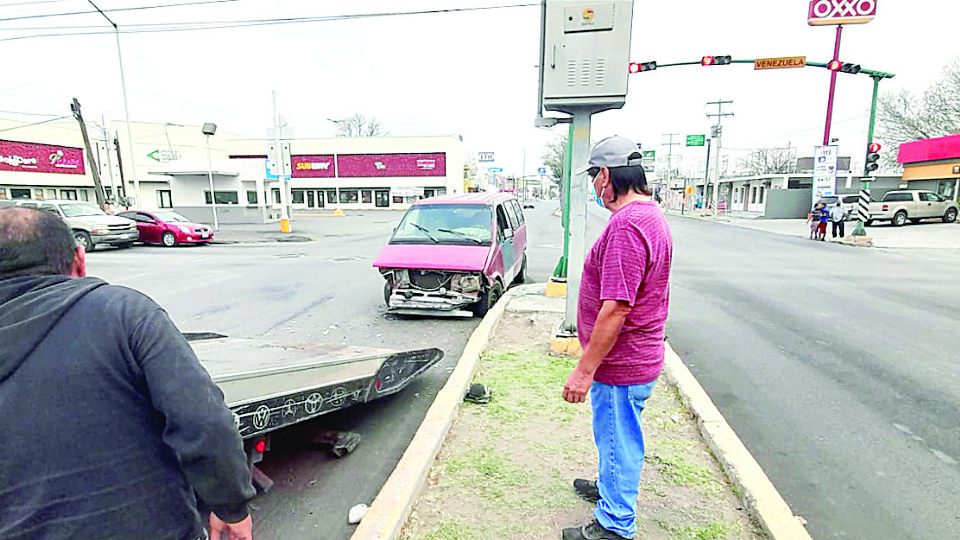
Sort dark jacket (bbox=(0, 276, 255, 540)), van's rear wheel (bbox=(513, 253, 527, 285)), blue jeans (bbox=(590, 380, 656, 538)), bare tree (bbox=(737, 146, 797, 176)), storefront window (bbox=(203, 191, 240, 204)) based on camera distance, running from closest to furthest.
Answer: dark jacket (bbox=(0, 276, 255, 540)) < blue jeans (bbox=(590, 380, 656, 538)) < van's rear wheel (bbox=(513, 253, 527, 285)) < storefront window (bbox=(203, 191, 240, 204)) < bare tree (bbox=(737, 146, 797, 176))

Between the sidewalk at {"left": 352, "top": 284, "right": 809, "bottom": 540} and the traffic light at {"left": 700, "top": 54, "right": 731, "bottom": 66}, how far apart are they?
41.9ft

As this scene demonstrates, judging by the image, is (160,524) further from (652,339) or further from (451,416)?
(451,416)

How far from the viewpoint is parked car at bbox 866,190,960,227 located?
27719mm

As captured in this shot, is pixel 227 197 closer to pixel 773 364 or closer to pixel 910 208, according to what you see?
pixel 773 364

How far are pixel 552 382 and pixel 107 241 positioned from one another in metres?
17.9

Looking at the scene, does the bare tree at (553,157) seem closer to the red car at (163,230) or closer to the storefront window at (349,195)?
the storefront window at (349,195)

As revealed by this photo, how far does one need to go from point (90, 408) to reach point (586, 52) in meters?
4.72

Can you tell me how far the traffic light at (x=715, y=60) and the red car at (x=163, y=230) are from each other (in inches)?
706

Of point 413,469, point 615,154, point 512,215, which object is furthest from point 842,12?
point 413,469

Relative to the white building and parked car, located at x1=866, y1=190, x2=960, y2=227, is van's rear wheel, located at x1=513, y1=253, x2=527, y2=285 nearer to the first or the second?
parked car, located at x1=866, y1=190, x2=960, y2=227

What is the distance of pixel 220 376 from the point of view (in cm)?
272

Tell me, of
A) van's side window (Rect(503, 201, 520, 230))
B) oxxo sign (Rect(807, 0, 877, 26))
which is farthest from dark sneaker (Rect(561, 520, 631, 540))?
oxxo sign (Rect(807, 0, 877, 26))

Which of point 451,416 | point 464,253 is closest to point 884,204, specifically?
point 464,253

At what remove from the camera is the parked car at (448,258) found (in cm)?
714
